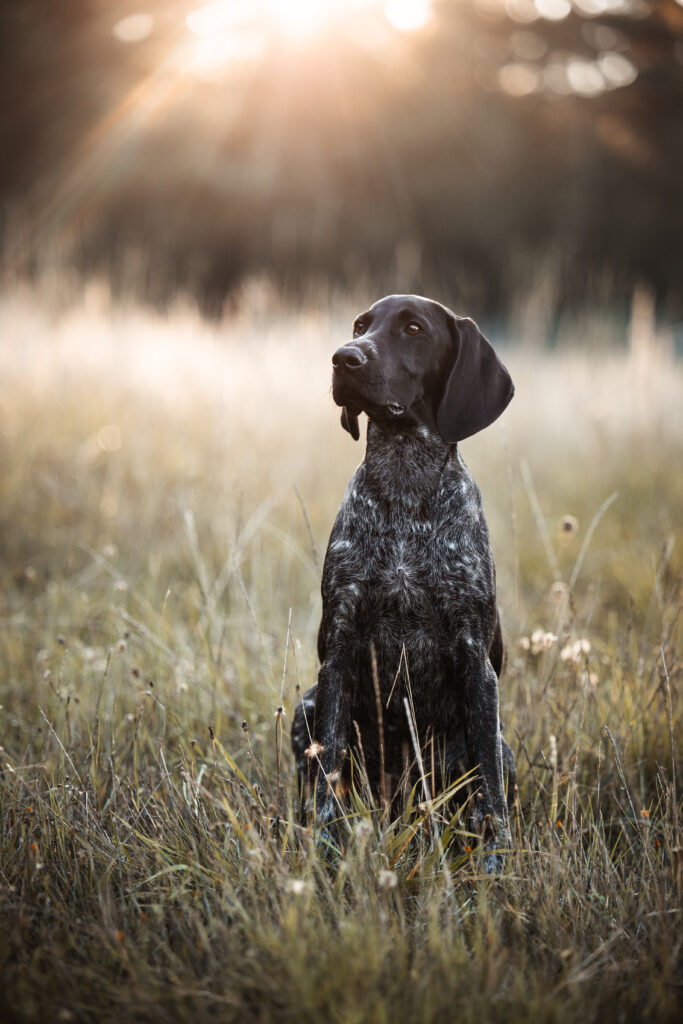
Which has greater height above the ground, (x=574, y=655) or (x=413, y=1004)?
(x=574, y=655)

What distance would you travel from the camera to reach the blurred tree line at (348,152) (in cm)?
1398

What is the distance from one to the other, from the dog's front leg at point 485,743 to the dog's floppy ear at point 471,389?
0.67 metres

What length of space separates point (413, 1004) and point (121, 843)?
2.90 feet

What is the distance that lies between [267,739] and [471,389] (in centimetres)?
153

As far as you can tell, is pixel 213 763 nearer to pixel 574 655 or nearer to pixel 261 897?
pixel 261 897

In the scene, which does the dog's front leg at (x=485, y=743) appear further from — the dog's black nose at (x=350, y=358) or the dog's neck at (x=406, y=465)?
the dog's black nose at (x=350, y=358)

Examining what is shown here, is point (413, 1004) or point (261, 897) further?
point (261, 897)

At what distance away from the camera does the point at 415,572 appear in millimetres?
2232

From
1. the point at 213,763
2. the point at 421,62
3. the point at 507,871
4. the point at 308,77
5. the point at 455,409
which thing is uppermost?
the point at 421,62

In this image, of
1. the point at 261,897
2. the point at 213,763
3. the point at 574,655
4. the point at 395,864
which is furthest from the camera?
the point at 574,655

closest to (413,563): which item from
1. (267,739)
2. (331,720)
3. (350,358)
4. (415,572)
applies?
(415,572)

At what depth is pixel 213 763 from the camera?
209cm

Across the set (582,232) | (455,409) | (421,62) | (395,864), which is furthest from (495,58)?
(395,864)

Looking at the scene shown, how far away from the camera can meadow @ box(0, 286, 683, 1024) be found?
62.7 inches
